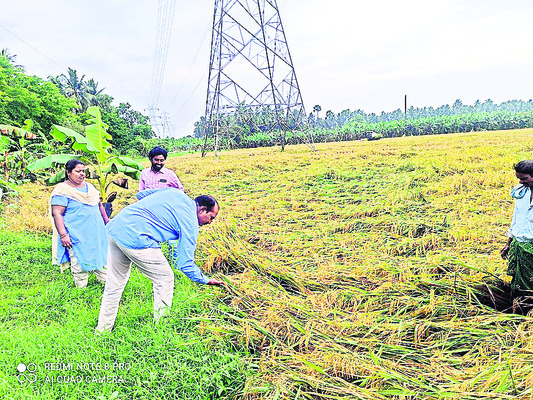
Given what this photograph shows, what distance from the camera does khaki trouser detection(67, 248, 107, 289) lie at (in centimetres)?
302

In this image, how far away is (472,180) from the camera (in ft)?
18.1

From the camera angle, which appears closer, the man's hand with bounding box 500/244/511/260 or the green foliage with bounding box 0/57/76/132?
the man's hand with bounding box 500/244/511/260

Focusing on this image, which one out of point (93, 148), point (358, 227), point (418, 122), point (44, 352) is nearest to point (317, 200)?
point (358, 227)

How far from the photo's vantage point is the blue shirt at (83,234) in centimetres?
291

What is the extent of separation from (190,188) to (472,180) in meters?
5.51

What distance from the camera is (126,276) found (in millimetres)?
2297

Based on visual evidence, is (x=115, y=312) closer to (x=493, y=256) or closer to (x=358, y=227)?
(x=358, y=227)

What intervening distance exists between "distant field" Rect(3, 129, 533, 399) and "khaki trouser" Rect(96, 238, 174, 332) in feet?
0.62

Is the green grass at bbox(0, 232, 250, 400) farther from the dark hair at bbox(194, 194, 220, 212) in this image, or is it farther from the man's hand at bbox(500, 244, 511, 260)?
the man's hand at bbox(500, 244, 511, 260)

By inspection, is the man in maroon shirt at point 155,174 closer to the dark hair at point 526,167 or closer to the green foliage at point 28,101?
the dark hair at point 526,167

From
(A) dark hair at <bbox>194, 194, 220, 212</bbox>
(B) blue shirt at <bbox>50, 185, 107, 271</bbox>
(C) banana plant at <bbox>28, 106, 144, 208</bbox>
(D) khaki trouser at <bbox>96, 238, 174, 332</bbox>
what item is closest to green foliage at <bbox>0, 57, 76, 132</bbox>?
(C) banana plant at <bbox>28, 106, 144, 208</bbox>

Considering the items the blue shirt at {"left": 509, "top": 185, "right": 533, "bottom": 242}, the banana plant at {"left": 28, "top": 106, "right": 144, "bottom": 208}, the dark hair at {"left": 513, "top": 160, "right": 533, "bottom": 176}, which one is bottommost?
the blue shirt at {"left": 509, "top": 185, "right": 533, "bottom": 242}

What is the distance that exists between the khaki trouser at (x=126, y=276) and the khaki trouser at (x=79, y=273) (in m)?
0.90

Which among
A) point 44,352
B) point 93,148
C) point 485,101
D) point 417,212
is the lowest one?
point 44,352
